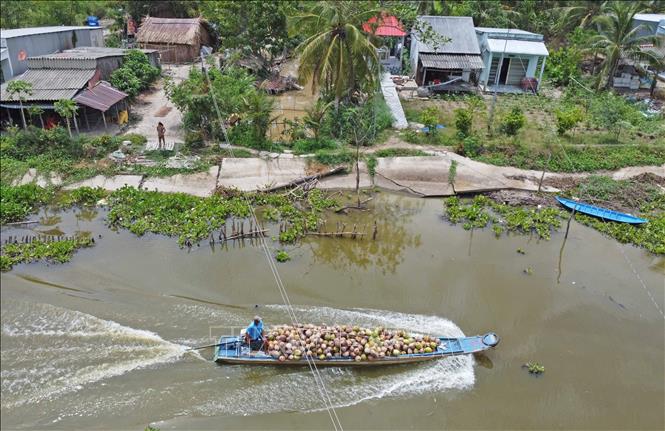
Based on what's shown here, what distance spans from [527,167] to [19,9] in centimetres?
3586

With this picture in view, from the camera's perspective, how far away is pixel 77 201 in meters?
19.2

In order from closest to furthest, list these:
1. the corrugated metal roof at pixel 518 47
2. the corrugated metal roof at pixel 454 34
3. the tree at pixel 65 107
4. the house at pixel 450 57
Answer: the tree at pixel 65 107, the corrugated metal roof at pixel 518 47, the house at pixel 450 57, the corrugated metal roof at pixel 454 34

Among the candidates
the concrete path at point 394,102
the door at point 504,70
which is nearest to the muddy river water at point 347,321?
the concrete path at point 394,102

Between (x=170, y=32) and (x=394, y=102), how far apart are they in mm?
18987

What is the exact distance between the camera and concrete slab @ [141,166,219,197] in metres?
20.1

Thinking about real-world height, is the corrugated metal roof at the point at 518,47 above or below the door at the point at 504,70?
above

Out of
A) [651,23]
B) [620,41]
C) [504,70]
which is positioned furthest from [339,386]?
[651,23]

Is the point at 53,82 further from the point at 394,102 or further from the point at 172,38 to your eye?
the point at 394,102

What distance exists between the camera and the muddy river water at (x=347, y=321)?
11.5 metres

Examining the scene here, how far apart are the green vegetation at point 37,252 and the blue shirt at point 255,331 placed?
7574 mm

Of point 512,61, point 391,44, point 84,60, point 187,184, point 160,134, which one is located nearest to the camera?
point 187,184

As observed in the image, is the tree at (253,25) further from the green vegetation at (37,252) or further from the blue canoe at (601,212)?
the blue canoe at (601,212)

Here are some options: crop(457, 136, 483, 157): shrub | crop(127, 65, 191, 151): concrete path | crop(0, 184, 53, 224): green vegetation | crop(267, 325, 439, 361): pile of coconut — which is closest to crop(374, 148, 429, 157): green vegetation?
crop(457, 136, 483, 157): shrub

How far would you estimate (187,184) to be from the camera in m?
20.5
